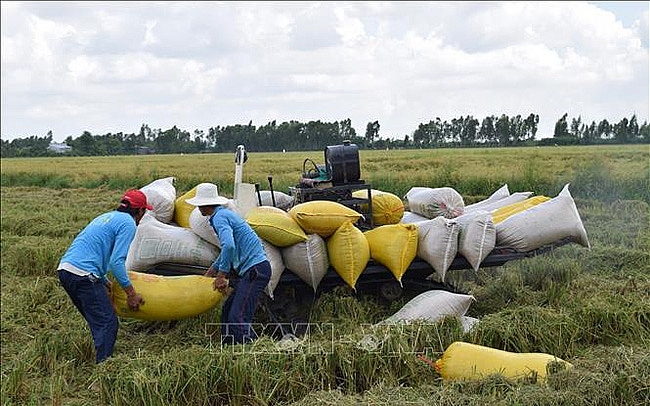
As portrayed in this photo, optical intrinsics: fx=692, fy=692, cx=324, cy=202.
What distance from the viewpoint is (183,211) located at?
595 centimetres

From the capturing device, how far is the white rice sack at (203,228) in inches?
206

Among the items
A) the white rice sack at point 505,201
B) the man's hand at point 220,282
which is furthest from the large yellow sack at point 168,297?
the white rice sack at point 505,201

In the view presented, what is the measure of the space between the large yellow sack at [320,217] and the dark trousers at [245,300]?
18.6 inches

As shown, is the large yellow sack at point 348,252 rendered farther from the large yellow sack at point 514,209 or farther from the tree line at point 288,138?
the tree line at point 288,138

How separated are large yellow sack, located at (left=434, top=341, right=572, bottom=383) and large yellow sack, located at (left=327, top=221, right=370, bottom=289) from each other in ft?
4.40

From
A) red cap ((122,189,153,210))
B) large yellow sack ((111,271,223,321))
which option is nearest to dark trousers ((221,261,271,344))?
large yellow sack ((111,271,223,321))

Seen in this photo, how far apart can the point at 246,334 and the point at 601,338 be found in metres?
2.33

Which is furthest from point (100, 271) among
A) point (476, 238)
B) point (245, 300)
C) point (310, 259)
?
point (476, 238)

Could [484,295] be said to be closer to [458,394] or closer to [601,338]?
[601,338]

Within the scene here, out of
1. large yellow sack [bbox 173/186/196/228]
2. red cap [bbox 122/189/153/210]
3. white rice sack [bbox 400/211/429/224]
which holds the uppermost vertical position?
red cap [bbox 122/189/153/210]

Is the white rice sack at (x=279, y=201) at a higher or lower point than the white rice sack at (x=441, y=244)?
higher

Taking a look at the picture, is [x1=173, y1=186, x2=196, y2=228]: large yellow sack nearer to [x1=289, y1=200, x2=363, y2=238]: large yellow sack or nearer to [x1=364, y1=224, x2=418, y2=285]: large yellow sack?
[x1=289, y1=200, x2=363, y2=238]: large yellow sack

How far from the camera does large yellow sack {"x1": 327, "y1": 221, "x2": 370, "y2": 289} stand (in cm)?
509

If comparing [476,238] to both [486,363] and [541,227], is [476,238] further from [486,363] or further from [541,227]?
[486,363]
